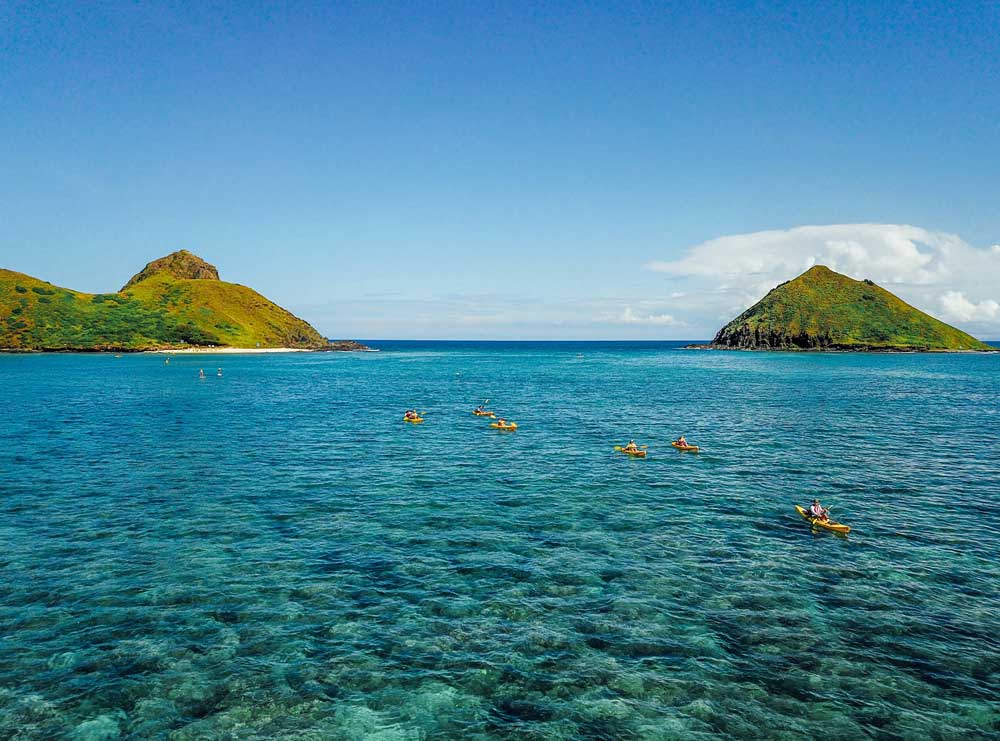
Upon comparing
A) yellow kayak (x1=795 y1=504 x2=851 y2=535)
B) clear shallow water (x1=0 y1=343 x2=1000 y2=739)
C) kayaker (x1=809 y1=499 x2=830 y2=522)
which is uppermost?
kayaker (x1=809 y1=499 x2=830 y2=522)

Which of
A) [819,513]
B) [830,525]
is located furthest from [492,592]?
[819,513]

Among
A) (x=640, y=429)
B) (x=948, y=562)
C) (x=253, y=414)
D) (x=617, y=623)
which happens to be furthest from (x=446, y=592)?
(x=253, y=414)

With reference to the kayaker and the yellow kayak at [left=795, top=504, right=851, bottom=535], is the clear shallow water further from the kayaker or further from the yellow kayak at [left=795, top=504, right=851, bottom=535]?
the kayaker

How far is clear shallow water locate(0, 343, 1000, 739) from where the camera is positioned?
16156 mm

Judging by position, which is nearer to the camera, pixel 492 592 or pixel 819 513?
pixel 492 592

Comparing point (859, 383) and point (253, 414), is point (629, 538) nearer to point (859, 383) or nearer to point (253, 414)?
point (253, 414)

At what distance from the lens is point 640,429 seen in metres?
65.6

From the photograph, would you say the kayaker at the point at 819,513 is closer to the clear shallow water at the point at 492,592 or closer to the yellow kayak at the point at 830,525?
the yellow kayak at the point at 830,525

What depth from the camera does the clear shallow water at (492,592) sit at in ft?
53.0

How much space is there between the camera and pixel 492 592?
23.3 metres

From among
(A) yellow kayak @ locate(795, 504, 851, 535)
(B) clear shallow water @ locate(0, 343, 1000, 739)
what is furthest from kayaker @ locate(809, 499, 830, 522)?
(B) clear shallow water @ locate(0, 343, 1000, 739)

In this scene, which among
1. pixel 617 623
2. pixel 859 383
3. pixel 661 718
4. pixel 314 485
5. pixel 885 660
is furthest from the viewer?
pixel 859 383

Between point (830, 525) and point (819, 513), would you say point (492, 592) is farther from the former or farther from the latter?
point (819, 513)

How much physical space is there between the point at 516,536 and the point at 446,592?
720 centimetres
